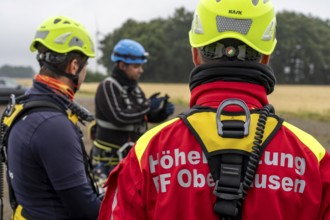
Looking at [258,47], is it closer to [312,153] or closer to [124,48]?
[312,153]

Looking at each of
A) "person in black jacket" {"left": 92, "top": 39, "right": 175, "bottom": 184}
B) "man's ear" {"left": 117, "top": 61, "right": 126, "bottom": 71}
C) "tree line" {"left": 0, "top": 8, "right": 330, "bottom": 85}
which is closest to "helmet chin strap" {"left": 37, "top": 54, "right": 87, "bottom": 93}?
"person in black jacket" {"left": 92, "top": 39, "right": 175, "bottom": 184}

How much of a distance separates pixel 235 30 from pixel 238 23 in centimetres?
3

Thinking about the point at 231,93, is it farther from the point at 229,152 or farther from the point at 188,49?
the point at 188,49

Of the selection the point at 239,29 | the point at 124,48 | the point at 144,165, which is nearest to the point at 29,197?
the point at 144,165

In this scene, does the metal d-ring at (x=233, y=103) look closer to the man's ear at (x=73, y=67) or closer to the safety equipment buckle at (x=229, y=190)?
the safety equipment buckle at (x=229, y=190)

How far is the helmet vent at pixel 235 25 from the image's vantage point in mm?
1622

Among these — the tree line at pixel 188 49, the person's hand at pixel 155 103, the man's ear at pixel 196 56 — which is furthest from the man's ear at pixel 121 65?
the tree line at pixel 188 49

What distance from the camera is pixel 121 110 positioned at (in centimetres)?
493

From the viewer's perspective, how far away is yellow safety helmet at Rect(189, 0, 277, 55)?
1.62 m

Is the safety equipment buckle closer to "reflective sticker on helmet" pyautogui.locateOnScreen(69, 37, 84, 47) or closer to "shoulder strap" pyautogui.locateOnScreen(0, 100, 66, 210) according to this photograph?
"shoulder strap" pyautogui.locateOnScreen(0, 100, 66, 210)

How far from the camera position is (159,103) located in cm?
545

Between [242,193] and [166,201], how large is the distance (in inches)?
11.2

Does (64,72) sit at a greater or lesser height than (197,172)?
greater

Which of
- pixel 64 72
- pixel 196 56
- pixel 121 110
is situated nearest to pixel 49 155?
pixel 64 72
